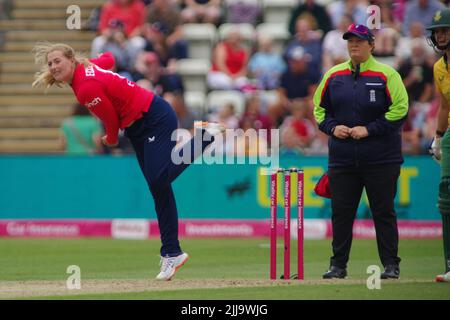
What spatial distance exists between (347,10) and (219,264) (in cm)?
866

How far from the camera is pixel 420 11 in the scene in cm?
1991

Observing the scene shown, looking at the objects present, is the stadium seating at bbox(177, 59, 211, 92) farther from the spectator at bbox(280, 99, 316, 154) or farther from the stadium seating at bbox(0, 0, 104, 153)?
the spectator at bbox(280, 99, 316, 154)

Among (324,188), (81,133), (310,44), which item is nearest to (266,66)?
(310,44)

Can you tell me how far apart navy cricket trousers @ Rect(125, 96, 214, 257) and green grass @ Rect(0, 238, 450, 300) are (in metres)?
0.69

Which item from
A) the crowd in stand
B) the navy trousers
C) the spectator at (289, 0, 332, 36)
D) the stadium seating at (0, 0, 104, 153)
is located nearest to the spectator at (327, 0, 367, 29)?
the crowd in stand

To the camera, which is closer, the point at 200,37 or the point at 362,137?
the point at 362,137

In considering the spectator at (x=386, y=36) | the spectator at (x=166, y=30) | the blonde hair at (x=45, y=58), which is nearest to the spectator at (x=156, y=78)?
the spectator at (x=166, y=30)

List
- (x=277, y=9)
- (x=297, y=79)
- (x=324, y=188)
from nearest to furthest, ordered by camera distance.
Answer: (x=324, y=188) < (x=297, y=79) < (x=277, y=9)

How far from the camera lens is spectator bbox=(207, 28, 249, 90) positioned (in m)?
20.5

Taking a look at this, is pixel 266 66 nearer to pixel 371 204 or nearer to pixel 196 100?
pixel 196 100

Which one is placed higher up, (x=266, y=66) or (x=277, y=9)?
(x=277, y=9)

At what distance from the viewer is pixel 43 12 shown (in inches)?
904

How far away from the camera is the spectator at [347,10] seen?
2000 cm

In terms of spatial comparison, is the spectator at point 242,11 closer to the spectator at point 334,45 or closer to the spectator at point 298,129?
the spectator at point 334,45
